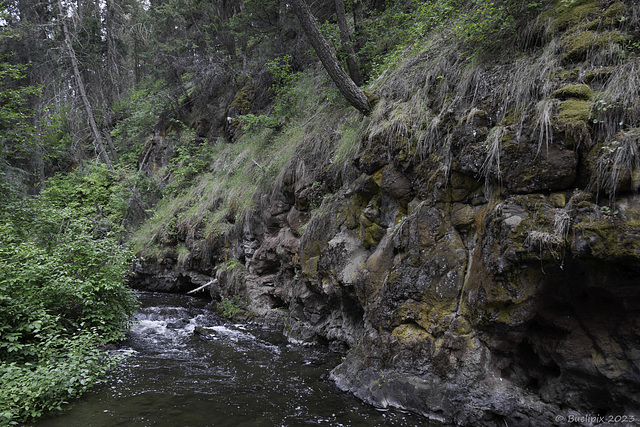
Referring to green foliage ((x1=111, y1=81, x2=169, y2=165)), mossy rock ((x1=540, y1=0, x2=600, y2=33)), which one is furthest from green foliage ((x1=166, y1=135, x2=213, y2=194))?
mossy rock ((x1=540, y1=0, x2=600, y2=33))

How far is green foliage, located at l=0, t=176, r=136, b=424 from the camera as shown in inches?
170

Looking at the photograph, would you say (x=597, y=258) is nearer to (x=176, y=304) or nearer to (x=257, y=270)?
(x=257, y=270)

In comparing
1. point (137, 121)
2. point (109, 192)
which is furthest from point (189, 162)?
point (137, 121)

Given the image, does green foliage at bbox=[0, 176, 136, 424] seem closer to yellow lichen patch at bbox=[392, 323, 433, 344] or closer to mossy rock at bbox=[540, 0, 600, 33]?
yellow lichen patch at bbox=[392, 323, 433, 344]

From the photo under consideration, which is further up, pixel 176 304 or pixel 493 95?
pixel 493 95

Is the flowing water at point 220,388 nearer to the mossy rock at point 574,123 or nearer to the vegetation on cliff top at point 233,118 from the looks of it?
the vegetation on cliff top at point 233,118

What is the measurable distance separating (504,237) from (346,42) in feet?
22.2

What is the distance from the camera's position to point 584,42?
174 inches

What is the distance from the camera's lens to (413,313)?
4.90 meters

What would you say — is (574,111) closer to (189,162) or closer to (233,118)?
(233,118)

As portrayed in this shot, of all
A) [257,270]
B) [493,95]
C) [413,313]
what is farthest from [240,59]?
[413,313]

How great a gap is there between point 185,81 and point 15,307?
59.0ft

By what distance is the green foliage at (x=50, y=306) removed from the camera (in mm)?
4309

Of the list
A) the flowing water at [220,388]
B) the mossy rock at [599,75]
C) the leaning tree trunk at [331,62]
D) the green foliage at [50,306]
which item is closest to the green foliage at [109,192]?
the green foliage at [50,306]
